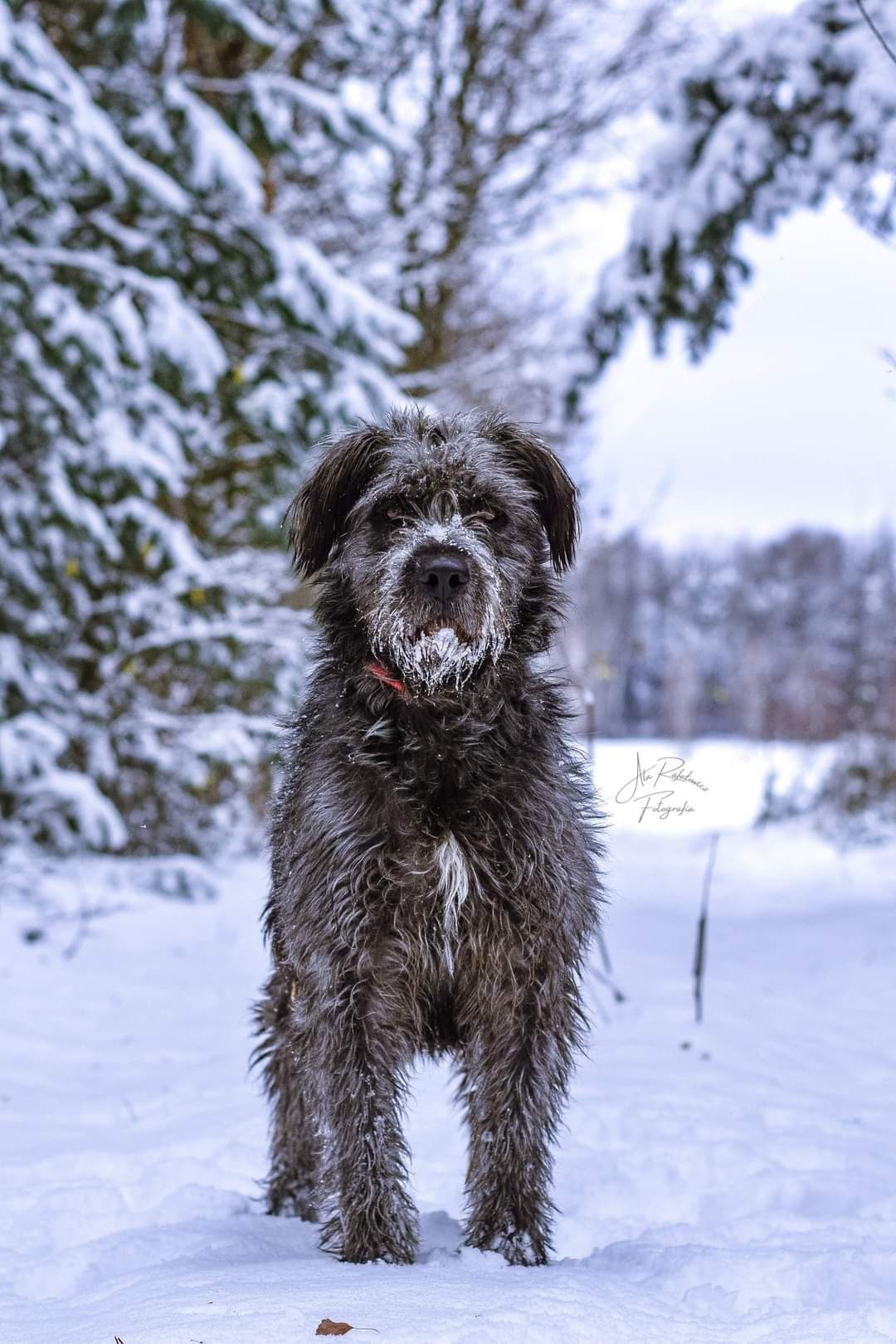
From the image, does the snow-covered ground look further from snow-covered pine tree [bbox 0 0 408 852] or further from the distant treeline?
the distant treeline

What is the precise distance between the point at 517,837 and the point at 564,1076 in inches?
28.2

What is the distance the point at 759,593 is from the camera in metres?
55.8

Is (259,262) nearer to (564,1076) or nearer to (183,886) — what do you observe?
(183,886)

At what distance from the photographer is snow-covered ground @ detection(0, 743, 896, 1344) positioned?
2607 mm

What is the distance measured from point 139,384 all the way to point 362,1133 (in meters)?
6.04

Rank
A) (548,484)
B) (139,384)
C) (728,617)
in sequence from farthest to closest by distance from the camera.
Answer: (728,617) → (139,384) → (548,484)

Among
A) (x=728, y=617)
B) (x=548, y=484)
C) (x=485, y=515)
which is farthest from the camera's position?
(x=728, y=617)

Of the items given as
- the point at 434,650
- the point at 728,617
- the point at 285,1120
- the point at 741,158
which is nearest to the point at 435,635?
the point at 434,650

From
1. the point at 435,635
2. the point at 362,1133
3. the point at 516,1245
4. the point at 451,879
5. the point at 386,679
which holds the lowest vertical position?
the point at 516,1245

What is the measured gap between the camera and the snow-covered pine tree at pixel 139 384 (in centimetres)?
749

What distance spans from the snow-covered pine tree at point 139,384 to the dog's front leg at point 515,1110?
4.90 meters

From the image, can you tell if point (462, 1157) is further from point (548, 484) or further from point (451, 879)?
point (548, 484)

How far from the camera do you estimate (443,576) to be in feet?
10.1

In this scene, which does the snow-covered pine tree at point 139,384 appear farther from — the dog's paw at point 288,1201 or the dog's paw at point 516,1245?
the dog's paw at point 516,1245
